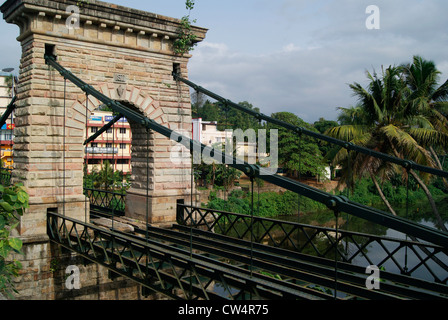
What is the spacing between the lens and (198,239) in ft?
32.7

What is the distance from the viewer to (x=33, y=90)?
9.98 m

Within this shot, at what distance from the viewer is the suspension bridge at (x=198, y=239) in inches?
232

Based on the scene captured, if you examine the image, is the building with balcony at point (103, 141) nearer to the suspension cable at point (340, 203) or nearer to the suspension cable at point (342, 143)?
the suspension cable at point (342, 143)

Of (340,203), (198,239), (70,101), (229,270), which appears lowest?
(198,239)

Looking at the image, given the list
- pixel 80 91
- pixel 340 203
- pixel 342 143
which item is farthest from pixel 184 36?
pixel 340 203

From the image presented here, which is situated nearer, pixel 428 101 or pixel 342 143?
pixel 342 143

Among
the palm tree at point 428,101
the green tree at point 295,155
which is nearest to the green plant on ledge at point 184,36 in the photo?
the palm tree at point 428,101

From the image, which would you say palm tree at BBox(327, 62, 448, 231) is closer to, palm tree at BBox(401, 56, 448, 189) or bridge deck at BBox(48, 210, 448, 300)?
palm tree at BBox(401, 56, 448, 189)

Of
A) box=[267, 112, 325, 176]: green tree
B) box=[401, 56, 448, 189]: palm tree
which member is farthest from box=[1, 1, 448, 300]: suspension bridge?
box=[267, 112, 325, 176]: green tree

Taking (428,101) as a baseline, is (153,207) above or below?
below

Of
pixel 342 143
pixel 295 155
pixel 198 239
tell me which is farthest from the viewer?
pixel 295 155

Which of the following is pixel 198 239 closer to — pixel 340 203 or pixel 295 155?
pixel 340 203
